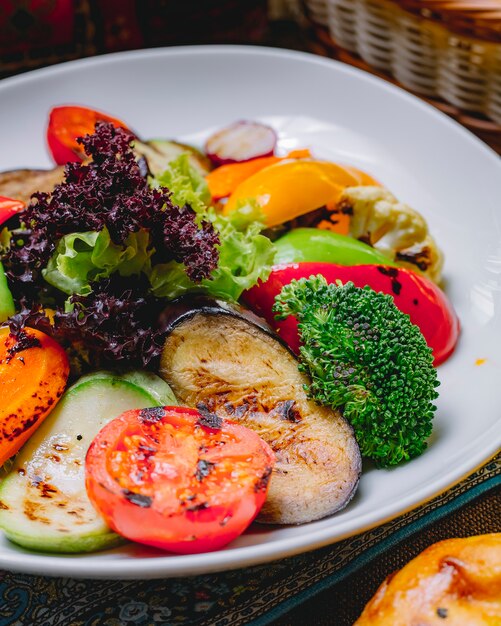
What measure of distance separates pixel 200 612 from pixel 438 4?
245cm

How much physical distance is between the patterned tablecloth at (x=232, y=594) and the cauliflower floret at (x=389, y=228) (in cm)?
100

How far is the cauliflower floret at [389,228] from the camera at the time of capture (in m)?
Result: 2.66

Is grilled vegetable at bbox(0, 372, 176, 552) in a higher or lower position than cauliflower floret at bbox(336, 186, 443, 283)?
lower

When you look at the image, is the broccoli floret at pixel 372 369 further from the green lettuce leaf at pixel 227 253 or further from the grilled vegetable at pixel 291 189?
the grilled vegetable at pixel 291 189

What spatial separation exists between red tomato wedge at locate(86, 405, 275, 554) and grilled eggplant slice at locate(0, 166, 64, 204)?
1.19 meters

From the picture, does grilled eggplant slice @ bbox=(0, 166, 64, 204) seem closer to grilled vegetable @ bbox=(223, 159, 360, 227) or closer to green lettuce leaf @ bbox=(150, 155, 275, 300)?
green lettuce leaf @ bbox=(150, 155, 275, 300)

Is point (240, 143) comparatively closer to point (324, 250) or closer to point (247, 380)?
point (324, 250)

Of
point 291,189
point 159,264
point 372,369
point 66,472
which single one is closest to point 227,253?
point 159,264

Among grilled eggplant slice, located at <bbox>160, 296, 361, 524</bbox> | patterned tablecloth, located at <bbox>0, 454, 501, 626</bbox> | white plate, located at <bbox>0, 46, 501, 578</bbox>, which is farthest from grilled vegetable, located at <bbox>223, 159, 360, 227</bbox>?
patterned tablecloth, located at <bbox>0, 454, 501, 626</bbox>

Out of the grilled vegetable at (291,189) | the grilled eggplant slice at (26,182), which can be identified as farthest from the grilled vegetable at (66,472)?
the grilled eggplant slice at (26,182)

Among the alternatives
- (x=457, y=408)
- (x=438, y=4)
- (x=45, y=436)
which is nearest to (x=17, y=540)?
(x=45, y=436)

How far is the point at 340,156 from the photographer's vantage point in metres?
3.31

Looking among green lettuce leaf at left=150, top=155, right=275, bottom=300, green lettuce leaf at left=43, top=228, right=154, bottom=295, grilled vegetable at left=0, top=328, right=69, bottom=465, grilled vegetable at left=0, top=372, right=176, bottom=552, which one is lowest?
grilled vegetable at left=0, top=372, right=176, bottom=552

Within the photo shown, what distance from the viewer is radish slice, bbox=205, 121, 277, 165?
3.14m
